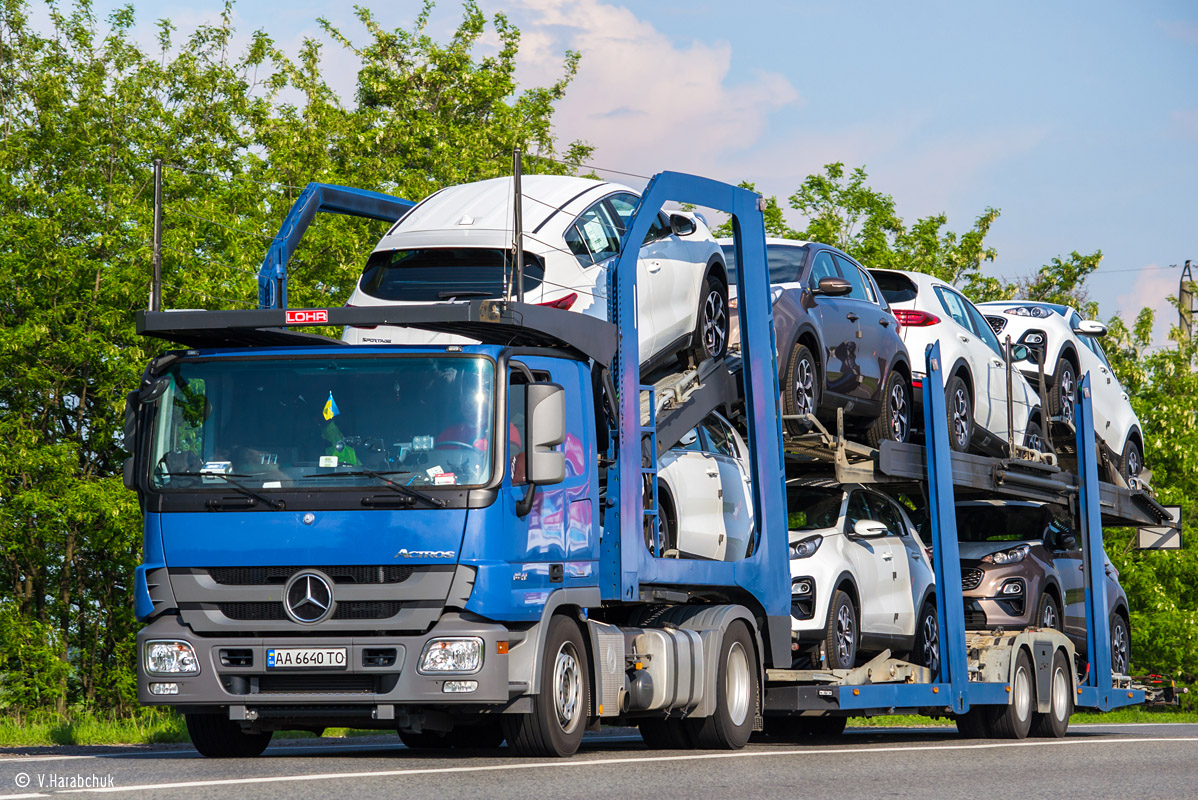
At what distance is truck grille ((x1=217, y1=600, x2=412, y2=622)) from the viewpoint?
9.18 m

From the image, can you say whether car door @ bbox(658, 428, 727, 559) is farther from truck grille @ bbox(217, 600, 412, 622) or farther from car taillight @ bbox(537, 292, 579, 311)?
truck grille @ bbox(217, 600, 412, 622)

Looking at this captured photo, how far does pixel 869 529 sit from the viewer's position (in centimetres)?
1312

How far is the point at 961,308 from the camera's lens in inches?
621

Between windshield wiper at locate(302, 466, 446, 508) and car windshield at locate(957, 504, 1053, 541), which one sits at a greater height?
car windshield at locate(957, 504, 1053, 541)


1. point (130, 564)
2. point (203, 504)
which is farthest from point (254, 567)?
point (130, 564)

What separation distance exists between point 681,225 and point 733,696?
11.2ft

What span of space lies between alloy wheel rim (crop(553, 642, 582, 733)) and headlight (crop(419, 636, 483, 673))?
801 mm

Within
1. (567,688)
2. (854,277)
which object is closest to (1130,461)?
(854,277)

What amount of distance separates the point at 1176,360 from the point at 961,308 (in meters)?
24.8

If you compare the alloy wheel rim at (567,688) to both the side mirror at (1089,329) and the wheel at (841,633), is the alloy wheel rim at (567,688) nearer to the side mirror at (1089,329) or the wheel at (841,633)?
the wheel at (841,633)

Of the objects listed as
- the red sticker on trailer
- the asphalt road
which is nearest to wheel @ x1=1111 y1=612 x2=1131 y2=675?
the asphalt road

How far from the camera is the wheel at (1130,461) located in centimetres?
1897

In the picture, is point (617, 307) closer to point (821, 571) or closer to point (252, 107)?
point (821, 571)

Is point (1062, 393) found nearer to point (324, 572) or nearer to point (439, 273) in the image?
point (439, 273)
